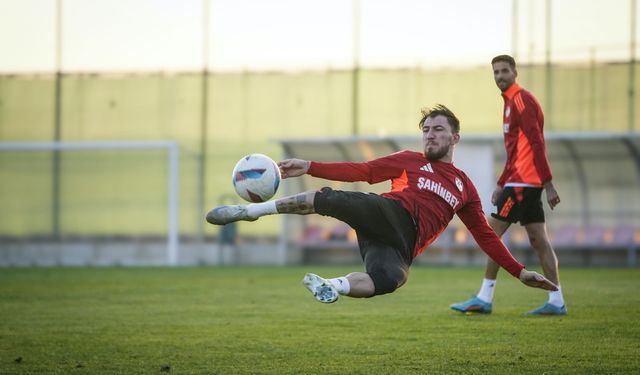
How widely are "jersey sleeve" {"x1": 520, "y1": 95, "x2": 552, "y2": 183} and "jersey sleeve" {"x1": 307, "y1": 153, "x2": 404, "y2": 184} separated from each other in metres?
2.32

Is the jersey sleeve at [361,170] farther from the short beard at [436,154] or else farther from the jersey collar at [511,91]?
the jersey collar at [511,91]

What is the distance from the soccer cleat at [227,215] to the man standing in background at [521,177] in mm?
3484

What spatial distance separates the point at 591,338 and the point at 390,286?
1870 mm

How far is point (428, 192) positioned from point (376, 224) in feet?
1.75

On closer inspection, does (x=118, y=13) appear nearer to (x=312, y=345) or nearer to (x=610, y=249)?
(x=610, y=249)

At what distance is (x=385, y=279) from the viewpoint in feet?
19.9

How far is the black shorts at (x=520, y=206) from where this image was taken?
8836 mm

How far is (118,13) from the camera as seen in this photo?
1159 inches

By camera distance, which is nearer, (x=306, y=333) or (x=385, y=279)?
(x=385, y=279)

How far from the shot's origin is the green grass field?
19.7 ft

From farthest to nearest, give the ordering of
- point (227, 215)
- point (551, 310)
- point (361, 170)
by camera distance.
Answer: point (551, 310) → point (361, 170) → point (227, 215)

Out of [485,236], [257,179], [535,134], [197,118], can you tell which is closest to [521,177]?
[535,134]

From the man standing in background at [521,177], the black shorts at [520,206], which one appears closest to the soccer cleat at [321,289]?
the man standing in background at [521,177]

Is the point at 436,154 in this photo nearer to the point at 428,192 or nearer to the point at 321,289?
the point at 428,192
